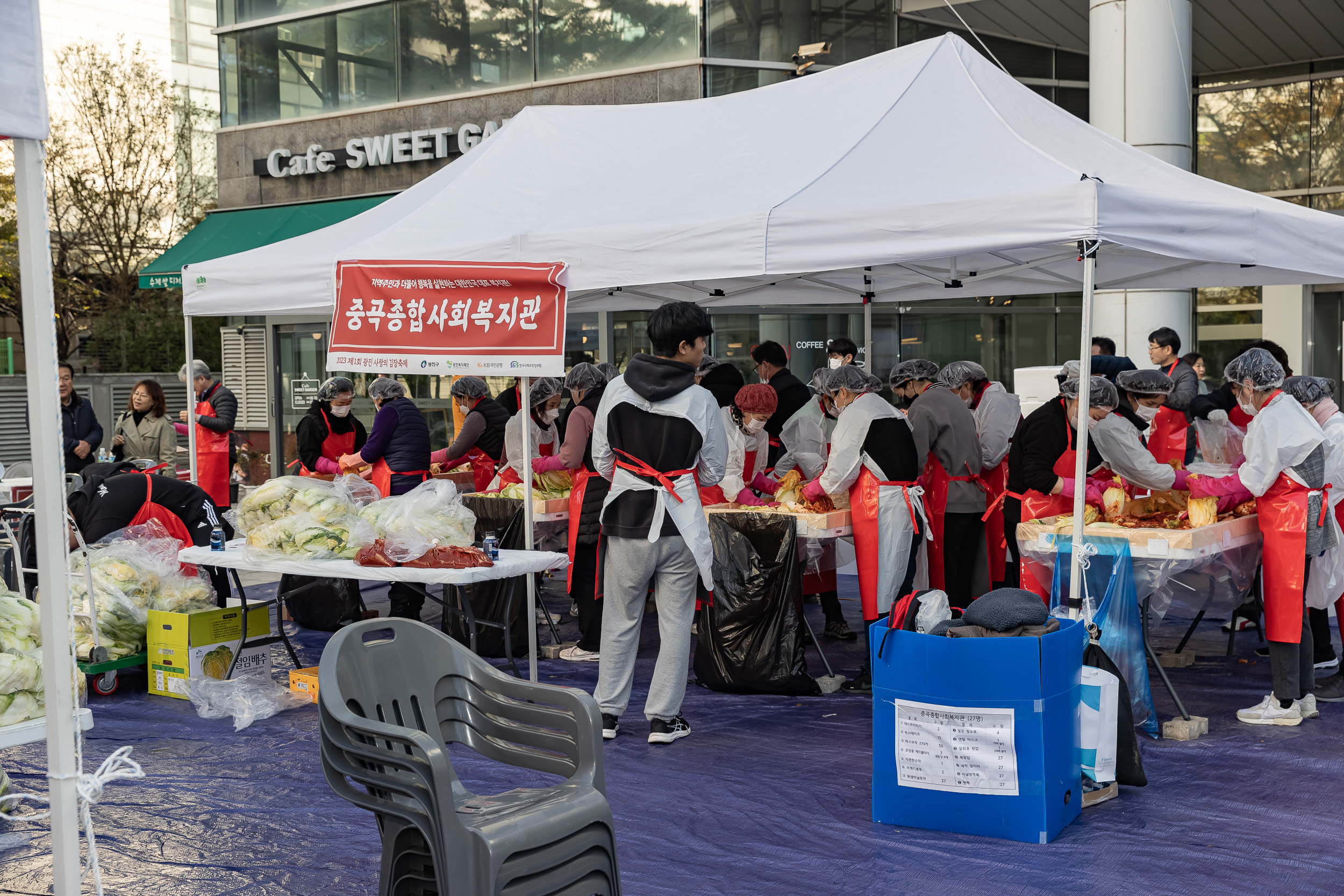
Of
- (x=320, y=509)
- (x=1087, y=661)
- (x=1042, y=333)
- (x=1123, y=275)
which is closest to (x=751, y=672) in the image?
(x=1087, y=661)

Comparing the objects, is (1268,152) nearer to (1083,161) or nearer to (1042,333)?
(1042,333)

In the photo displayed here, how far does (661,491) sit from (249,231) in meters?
12.2

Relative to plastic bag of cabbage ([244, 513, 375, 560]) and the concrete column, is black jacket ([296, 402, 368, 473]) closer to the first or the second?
plastic bag of cabbage ([244, 513, 375, 560])

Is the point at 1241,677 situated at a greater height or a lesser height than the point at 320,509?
lesser

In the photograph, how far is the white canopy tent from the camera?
506 centimetres

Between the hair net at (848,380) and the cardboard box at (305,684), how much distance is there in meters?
3.11

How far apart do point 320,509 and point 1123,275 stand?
537 cm

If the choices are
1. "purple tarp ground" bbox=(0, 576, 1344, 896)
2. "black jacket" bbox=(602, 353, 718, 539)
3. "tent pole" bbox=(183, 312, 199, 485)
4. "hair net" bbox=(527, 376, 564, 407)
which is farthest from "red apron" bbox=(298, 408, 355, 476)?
"black jacket" bbox=(602, 353, 718, 539)

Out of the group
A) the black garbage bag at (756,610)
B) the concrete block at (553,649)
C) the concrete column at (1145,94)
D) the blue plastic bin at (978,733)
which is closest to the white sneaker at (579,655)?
the concrete block at (553,649)

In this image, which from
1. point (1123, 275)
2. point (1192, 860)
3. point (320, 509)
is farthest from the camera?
point (1123, 275)

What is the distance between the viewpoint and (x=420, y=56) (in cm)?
1502

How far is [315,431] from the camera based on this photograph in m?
8.50

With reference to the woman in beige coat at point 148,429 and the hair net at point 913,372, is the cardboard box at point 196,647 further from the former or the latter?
the hair net at point 913,372

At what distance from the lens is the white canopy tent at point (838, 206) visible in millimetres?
5062
